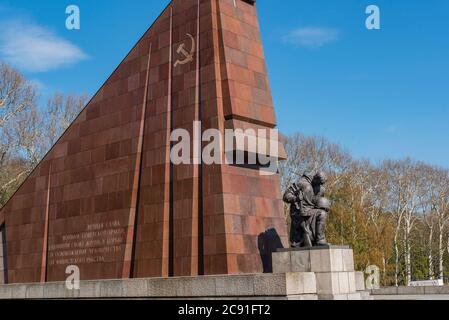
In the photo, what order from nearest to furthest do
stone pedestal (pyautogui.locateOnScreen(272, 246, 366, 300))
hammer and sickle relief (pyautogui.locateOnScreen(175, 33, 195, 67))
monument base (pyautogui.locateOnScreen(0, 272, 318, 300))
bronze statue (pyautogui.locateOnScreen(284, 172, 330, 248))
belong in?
monument base (pyautogui.locateOnScreen(0, 272, 318, 300)) → stone pedestal (pyautogui.locateOnScreen(272, 246, 366, 300)) → bronze statue (pyautogui.locateOnScreen(284, 172, 330, 248)) → hammer and sickle relief (pyautogui.locateOnScreen(175, 33, 195, 67))

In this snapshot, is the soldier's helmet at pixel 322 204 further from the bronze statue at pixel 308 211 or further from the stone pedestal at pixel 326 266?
the stone pedestal at pixel 326 266

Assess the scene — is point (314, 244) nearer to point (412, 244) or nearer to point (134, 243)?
point (134, 243)

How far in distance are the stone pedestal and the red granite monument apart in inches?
42.3

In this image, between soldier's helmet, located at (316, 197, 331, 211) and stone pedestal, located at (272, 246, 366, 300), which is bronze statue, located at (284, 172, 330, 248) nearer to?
soldier's helmet, located at (316, 197, 331, 211)

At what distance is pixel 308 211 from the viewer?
1174 cm

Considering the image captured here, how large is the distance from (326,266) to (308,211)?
145 centimetres

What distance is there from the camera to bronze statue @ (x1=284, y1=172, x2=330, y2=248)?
1146 cm

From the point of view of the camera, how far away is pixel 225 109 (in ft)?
41.5

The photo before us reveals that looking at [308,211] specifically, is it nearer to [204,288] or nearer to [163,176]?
[204,288]

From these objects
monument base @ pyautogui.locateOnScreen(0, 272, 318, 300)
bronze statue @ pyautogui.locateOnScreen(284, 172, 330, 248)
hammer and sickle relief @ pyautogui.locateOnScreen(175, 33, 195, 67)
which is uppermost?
hammer and sickle relief @ pyautogui.locateOnScreen(175, 33, 195, 67)

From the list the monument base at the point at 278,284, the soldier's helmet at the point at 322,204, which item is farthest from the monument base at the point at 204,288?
the soldier's helmet at the point at 322,204

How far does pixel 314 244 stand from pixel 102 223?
5939 mm

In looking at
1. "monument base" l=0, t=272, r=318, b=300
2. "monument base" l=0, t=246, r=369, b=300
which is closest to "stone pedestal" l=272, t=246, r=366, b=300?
"monument base" l=0, t=246, r=369, b=300
